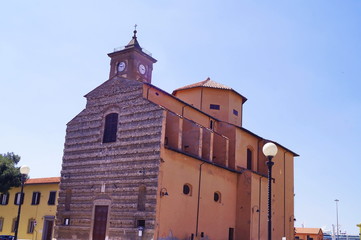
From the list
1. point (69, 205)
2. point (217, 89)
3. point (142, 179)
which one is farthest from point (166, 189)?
point (217, 89)

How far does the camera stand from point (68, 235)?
89.2 ft

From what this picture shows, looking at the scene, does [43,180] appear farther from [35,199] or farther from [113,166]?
[113,166]

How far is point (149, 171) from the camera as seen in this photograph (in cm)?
2448

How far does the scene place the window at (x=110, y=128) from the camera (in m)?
27.7

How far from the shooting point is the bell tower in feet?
99.2

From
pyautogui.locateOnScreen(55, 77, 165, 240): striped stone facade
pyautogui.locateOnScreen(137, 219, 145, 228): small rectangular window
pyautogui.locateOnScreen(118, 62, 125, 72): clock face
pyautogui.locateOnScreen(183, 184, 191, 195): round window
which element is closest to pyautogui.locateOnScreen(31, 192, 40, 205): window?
pyautogui.locateOnScreen(55, 77, 165, 240): striped stone facade

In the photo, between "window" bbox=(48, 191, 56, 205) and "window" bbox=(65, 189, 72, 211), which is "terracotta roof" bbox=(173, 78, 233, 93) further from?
"window" bbox=(48, 191, 56, 205)

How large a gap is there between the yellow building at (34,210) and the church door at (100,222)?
11.5 meters

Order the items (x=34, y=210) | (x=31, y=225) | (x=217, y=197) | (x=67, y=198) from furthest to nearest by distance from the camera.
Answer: (x=34, y=210) < (x=31, y=225) < (x=217, y=197) < (x=67, y=198)

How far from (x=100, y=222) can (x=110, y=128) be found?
646cm

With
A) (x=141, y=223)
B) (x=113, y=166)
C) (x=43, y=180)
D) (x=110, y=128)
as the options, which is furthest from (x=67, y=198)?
(x=43, y=180)

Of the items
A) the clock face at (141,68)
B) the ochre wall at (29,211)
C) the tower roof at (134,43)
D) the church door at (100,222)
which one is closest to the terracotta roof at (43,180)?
the ochre wall at (29,211)

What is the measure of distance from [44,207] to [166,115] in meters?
18.2

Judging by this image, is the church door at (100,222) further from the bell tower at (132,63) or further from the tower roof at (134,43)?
the tower roof at (134,43)
